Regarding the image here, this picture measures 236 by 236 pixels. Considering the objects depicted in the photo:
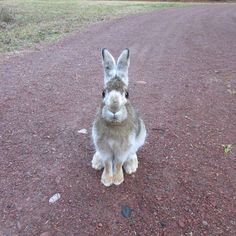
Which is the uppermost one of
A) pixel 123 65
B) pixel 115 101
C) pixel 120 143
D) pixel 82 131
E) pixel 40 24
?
pixel 123 65

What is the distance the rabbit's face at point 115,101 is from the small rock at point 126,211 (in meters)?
1.02

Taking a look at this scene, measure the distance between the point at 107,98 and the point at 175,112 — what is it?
10.0 ft

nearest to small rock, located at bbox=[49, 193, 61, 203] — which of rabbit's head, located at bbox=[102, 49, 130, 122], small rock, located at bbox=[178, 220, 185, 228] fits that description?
rabbit's head, located at bbox=[102, 49, 130, 122]

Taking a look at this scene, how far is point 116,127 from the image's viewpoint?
363cm

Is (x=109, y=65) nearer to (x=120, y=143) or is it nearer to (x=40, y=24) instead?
(x=120, y=143)

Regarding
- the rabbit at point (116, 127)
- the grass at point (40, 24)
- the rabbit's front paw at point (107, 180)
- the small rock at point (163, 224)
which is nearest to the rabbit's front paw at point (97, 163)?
the rabbit at point (116, 127)

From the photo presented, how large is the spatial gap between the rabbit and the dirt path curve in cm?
17

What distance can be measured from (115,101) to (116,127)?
16.7 inches

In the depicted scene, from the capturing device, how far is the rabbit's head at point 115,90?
331 cm

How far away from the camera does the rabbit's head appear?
10.9 feet

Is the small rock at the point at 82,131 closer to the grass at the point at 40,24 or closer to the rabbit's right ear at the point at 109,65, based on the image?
the rabbit's right ear at the point at 109,65

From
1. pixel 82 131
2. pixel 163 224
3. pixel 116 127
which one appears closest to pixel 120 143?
pixel 116 127

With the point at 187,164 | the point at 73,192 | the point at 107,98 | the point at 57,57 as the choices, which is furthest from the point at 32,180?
the point at 57,57

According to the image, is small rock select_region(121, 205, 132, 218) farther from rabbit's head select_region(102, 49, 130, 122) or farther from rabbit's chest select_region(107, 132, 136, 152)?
rabbit's head select_region(102, 49, 130, 122)
